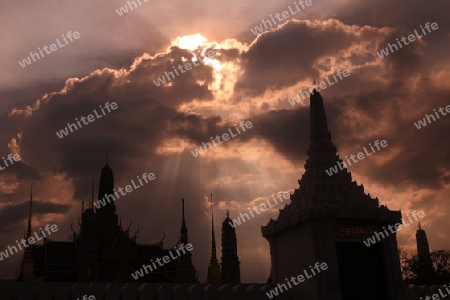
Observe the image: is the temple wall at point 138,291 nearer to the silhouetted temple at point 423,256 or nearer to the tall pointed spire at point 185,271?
the tall pointed spire at point 185,271

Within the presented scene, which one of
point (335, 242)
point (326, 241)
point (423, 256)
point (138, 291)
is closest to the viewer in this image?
point (138, 291)

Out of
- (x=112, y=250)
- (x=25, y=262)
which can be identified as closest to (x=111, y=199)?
(x=112, y=250)

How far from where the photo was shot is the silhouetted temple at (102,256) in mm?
63125

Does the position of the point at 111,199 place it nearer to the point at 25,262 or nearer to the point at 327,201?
the point at 25,262

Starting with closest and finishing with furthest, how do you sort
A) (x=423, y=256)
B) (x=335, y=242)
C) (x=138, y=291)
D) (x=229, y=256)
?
(x=138, y=291) → (x=335, y=242) → (x=229, y=256) → (x=423, y=256)

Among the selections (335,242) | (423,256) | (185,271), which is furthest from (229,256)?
(335,242)

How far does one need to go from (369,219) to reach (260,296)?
8.12m

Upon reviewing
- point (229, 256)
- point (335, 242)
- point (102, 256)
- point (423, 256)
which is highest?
point (102, 256)

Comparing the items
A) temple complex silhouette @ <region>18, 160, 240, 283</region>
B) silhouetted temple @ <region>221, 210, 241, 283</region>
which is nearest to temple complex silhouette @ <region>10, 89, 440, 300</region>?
temple complex silhouette @ <region>18, 160, 240, 283</region>

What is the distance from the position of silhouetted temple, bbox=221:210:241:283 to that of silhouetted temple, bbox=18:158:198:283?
4.67 meters

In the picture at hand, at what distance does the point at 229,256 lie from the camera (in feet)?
222

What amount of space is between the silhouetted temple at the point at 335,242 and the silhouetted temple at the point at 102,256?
35.0 m

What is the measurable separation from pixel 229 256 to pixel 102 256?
654 inches

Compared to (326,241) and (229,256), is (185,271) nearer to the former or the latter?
(229,256)
